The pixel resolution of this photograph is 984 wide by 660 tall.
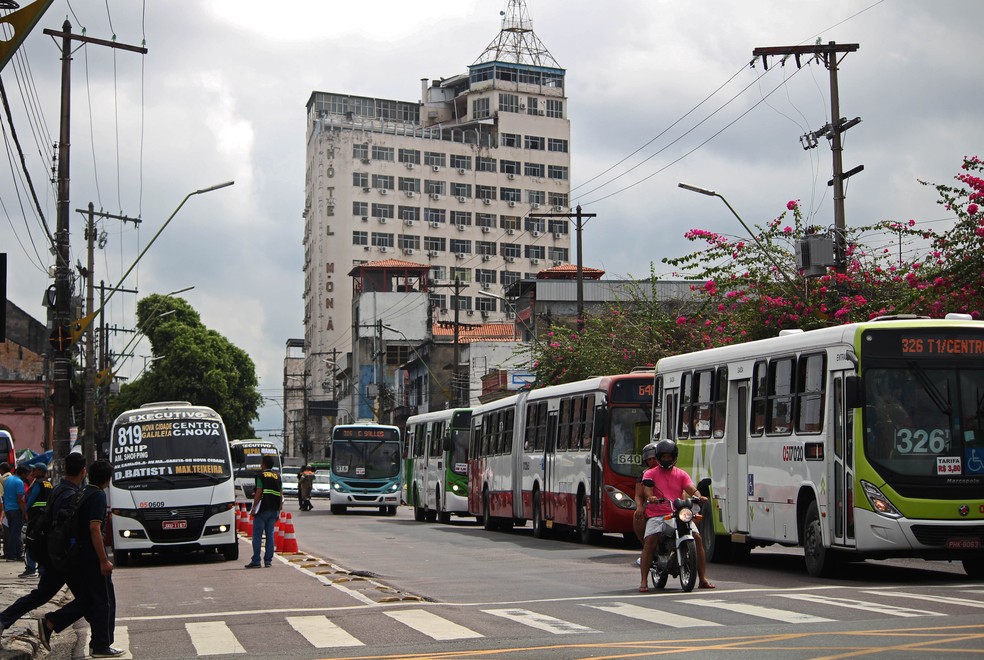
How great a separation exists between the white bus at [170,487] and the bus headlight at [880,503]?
11.1 m

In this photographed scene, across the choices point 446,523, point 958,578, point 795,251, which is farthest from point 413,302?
point 958,578

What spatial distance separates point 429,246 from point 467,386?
4353 cm

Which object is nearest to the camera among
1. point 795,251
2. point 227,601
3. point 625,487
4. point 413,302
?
point 227,601

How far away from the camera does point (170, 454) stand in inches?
963

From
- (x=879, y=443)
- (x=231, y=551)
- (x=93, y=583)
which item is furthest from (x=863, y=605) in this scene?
(x=231, y=551)

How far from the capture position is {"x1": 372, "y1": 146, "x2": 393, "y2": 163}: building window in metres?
122

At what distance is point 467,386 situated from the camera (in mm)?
83625

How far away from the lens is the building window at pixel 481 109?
12700 cm

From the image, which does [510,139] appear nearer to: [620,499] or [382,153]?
[382,153]

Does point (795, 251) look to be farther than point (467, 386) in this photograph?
No

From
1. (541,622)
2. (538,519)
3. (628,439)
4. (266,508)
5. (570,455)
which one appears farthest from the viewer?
(538,519)

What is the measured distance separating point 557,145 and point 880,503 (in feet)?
379

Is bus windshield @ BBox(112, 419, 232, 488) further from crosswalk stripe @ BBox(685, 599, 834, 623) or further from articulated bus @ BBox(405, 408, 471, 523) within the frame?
articulated bus @ BBox(405, 408, 471, 523)

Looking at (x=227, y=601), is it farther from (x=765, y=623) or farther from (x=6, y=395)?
(x=6, y=395)
